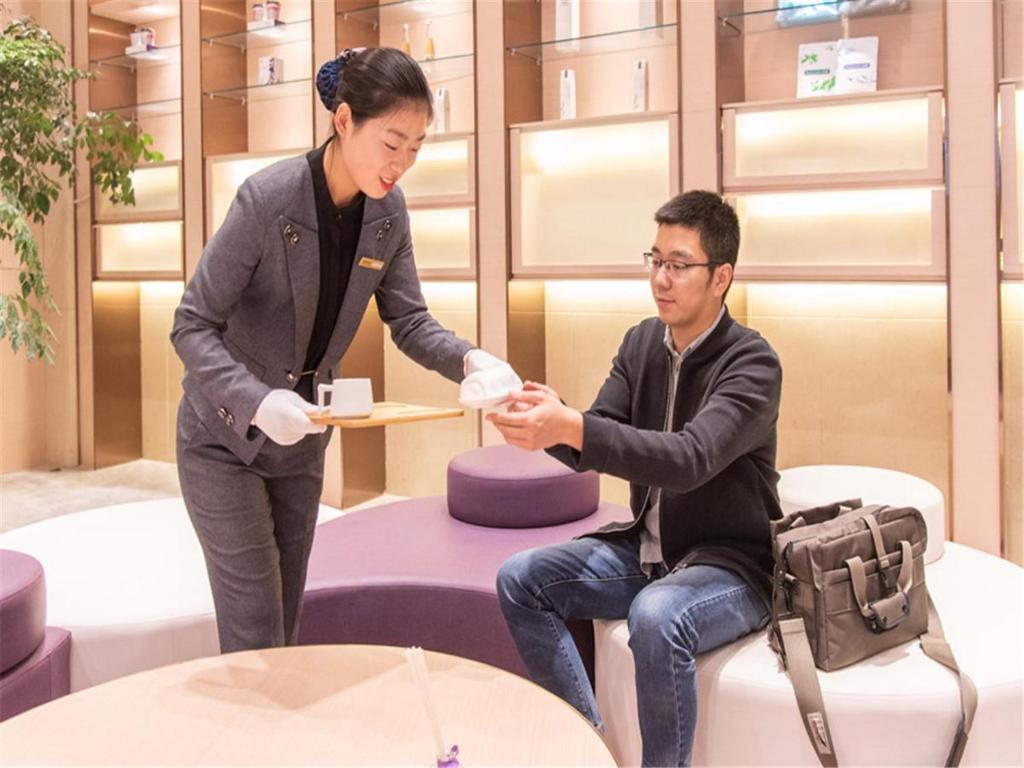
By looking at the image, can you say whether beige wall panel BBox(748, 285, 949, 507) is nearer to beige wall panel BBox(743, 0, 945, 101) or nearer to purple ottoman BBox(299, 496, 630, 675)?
beige wall panel BBox(743, 0, 945, 101)

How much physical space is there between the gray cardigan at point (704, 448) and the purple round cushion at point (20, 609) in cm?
108

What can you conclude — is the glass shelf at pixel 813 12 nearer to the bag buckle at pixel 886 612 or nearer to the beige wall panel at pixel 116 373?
the bag buckle at pixel 886 612

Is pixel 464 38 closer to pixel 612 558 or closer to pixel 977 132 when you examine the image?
pixel 977 132

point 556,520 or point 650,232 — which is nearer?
point 556,520

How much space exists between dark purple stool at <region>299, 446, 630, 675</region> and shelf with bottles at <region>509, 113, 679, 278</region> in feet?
4.43

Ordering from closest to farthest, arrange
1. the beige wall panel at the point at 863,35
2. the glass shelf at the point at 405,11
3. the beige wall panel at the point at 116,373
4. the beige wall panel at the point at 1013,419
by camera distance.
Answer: the beige wall panel at the point at 1013,419 < the beige wall panel at the point at 863,35 < the glass shelf at the point at 405,11 < the beige wall panel at the point at 116,373

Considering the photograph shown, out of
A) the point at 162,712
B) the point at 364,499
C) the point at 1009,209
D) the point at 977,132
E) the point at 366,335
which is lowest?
the point at 364,499

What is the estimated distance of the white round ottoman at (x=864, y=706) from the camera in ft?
5.91

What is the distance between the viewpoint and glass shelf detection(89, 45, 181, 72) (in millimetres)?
5758

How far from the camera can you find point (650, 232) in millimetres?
4133

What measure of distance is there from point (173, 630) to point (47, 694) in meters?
0.35

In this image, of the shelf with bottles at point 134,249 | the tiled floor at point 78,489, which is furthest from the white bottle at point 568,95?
the shelf with bottles at point 134,249

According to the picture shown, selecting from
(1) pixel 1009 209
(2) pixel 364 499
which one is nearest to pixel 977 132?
(1) pixel 1009 209

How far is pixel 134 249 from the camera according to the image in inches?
232
